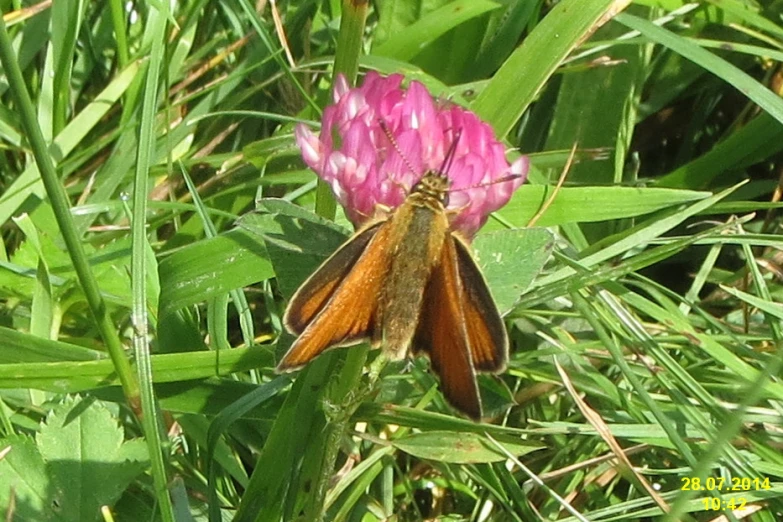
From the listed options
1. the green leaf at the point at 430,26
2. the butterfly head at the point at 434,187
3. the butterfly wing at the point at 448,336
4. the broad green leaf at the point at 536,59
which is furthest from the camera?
the green leaf at the point at 430,26

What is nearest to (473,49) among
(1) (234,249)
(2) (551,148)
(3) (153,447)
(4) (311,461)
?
(2) (551,148)

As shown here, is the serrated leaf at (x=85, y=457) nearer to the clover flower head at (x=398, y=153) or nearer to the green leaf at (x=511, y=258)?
the clover flower head at (x=398, y=153)

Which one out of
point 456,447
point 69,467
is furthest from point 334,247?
point 69,467
